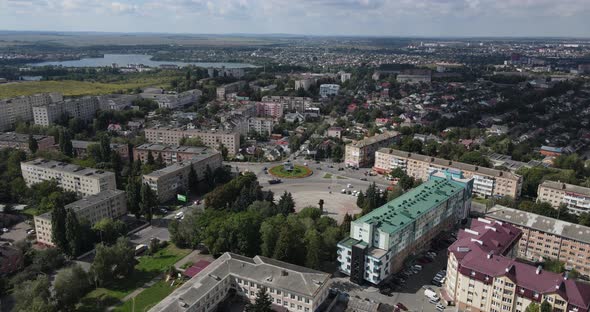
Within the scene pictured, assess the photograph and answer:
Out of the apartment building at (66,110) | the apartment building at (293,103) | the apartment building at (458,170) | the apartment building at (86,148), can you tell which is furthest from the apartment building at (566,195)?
the apartment building at (66,110)

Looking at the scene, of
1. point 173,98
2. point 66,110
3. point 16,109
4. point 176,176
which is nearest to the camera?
point 176,176

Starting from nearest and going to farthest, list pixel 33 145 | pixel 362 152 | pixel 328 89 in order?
pixel 33 145, pixel 362 152, pixel 328 89

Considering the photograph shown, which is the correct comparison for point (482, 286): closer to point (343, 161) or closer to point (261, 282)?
point (261, 282)

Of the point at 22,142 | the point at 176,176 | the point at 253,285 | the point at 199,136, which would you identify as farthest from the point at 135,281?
the point at 22,142

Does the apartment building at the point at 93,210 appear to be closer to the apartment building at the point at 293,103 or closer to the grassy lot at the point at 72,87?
the apartment building at the point at 293,103

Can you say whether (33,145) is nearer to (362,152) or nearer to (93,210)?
(93,210)

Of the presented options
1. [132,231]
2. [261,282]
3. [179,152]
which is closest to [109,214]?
[132,231]

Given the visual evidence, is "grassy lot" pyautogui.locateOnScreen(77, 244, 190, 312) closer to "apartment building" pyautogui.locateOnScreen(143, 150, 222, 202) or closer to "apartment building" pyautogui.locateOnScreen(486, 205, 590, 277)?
"apartment building" pyautogui.locateOnScreen(143, 150, 222, 202)
